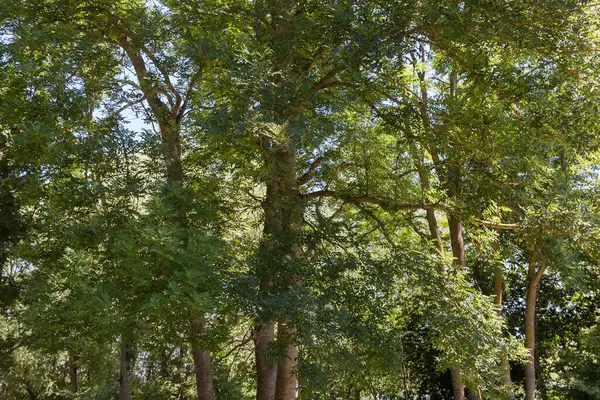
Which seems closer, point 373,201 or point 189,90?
point 189,90

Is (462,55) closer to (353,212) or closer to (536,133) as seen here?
(536,133)

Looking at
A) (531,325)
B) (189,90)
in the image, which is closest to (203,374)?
(189,90)

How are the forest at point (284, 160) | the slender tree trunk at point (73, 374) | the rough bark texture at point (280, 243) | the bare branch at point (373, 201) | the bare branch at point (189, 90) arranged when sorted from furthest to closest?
the slender tree trunk at point (73, 374) < the bare branch at point (373, 201) < the bare branch at point (189, 90) < the rough bark texture at point (280, 243) < the forest at point (284, 160)

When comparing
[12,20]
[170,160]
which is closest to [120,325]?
[170,160]

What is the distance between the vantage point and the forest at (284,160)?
5355 millimetres

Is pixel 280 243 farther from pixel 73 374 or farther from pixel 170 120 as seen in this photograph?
pixel 73 374

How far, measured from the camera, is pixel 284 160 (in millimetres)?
7066

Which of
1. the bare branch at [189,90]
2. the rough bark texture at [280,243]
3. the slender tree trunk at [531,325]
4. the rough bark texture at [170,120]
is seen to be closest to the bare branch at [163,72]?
the rough bark texture at [170,120]

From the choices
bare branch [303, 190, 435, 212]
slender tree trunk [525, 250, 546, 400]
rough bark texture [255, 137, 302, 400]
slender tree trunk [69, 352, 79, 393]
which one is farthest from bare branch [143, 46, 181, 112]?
slender tree trunk [69, 352, 79, 393]

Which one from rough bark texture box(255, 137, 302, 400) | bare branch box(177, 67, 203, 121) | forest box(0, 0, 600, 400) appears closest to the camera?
forest box(0, 0, 600, 400)

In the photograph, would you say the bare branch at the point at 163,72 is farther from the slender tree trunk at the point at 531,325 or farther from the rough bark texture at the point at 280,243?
the slender tree trunk at the point at 531,325

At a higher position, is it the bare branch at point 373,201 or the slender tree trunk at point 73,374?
the bare branch at point 373,201

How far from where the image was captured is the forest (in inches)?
211

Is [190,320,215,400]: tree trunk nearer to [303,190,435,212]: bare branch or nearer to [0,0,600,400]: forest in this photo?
[0,0,600,400]: forest
